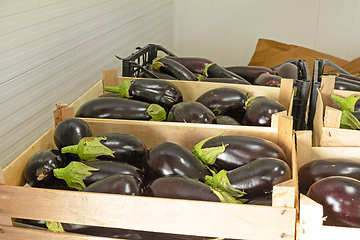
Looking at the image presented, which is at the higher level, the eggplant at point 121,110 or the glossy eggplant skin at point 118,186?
the eggplant at point 121,110

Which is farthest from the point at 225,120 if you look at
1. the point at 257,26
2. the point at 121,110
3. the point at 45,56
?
the point at 257,26

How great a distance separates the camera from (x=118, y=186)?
32.3 inches

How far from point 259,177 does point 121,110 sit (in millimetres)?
630

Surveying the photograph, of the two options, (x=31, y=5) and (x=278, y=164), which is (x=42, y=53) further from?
(x=278, y=164)

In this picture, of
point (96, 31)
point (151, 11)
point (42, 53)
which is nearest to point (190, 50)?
point (151, 11)

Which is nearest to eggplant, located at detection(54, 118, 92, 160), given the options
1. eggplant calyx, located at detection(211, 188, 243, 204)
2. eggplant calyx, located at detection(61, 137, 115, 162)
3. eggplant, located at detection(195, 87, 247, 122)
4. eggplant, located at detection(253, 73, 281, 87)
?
eggplant calyx, located at detection(61, 137, 115, 162)

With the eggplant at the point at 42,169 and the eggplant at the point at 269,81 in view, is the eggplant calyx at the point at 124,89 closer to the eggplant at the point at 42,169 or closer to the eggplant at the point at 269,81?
the eggplant at the point at 42,169

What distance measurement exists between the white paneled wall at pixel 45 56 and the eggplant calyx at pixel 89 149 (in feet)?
1.87

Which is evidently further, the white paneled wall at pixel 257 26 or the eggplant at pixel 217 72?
the white paneled wall at pixel 257 26

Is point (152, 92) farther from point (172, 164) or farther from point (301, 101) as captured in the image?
point (301, 101)

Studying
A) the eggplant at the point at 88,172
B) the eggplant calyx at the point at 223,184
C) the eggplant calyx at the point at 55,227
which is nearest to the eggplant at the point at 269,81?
the eggplant calyx at the point at 223,184

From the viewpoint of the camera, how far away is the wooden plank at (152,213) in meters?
0.71

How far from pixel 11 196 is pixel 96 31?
1689mm

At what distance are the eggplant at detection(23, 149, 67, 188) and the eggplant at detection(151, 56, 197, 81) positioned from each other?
3.08ft
